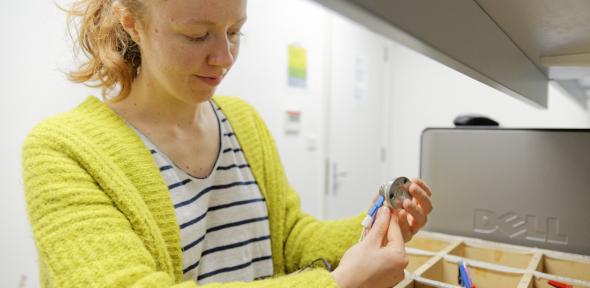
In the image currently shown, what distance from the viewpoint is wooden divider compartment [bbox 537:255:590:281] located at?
2.79 feet

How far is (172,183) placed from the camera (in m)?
0.72

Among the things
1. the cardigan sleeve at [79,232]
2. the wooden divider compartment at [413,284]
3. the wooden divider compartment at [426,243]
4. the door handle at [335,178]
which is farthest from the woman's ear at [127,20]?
the door handle at [335,178]

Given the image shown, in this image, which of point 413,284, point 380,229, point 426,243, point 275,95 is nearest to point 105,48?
point 380,229

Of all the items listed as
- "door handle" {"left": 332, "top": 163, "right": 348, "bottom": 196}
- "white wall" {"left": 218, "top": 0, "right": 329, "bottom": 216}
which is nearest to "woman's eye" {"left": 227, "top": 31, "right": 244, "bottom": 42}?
"white wall" {"left": 218, "top": 0, "right": 329, "bottom": 216}

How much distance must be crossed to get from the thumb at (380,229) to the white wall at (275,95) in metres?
0.33

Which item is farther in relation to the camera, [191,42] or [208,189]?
[208,189]

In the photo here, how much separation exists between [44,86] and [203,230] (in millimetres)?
876

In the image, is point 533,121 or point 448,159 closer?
point 448,159

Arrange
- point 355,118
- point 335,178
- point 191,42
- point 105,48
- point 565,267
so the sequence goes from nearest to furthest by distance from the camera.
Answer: point 191,42 < point 105,48 < point 565,267 < point 335,178 < point 355,118

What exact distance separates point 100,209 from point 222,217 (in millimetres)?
290

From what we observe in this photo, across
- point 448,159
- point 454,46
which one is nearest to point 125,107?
point 454,46

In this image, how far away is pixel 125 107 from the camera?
29.5 inches

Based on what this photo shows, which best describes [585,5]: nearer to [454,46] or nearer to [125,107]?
[454,46]

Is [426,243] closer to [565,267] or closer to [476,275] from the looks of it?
[476,275]
